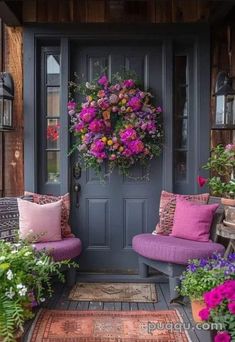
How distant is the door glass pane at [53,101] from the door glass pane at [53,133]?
0.08m

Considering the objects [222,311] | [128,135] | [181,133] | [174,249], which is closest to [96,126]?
[128,135]

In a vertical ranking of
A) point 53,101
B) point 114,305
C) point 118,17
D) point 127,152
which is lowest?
point 114,305

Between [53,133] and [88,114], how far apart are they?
496 millimetres

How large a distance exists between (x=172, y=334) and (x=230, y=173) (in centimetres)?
147

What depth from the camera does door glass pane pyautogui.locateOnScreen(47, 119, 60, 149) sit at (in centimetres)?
394

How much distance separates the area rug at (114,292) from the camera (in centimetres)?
326

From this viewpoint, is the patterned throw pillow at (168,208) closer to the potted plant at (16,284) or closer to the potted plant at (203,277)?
the potted plant at (203,277)

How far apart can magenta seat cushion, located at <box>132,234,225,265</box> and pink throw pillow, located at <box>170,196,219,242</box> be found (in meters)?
0.06

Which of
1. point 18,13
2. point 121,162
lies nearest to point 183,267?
point 121,162

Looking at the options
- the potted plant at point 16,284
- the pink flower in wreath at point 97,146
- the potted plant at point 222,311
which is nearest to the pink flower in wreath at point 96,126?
the pink flower in wreath at point 97,146

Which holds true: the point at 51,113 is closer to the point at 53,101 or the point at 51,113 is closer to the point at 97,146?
the point at 53,101

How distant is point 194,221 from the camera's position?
11.1 ft

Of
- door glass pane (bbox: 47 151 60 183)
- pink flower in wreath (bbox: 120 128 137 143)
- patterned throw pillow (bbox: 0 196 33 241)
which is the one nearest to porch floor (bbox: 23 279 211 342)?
patterned throw pillow (bbox: 0 196 33 241)

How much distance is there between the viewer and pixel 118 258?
3936mm
